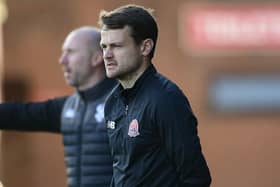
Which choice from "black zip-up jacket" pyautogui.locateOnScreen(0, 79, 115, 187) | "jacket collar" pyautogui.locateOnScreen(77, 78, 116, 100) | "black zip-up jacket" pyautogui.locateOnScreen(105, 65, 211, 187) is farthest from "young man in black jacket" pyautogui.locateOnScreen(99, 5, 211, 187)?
"jacket collar" pyautogui.locateOnScreen(77, 78, 116, 100)

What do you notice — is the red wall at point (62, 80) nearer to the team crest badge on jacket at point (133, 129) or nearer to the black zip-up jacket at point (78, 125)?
the black zip-up jacket at point (78, 125)

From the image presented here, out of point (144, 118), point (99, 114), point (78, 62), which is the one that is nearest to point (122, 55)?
point (144, 118)

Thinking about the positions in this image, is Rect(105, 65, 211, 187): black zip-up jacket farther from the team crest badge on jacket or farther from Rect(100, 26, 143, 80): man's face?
Rect(100, 26, 143, 80): man's face

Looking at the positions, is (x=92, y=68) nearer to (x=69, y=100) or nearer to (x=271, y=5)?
(x=69, y=100)

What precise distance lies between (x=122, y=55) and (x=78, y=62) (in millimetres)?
1390

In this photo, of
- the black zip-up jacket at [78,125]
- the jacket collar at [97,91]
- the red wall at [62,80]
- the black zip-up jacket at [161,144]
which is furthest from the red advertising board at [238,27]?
the black zip-up jacket at [161,144]

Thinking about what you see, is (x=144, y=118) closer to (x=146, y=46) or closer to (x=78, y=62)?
(x=146, y=46)

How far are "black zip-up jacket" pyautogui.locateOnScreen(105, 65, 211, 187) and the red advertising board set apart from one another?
21.3 feet

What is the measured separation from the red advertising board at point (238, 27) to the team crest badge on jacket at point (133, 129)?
21.4 feet

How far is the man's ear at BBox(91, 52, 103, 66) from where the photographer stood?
5246mm

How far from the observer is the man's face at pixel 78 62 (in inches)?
206

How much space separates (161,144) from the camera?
377cm

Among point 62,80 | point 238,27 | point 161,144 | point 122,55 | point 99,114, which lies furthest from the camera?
point 238,27

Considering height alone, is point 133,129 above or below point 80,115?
above
